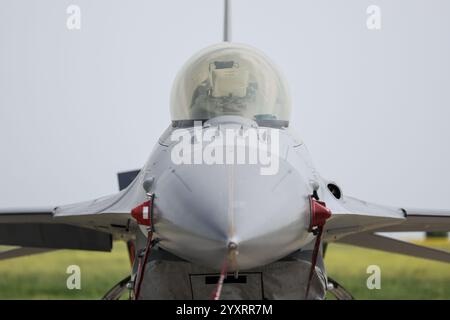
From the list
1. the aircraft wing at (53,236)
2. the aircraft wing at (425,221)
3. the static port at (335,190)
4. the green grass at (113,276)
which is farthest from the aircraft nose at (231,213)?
the green grass at (113,276)

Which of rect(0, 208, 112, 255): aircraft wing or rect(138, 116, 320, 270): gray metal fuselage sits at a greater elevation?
rect(138, 116, 320, 270): gray metal fuselage

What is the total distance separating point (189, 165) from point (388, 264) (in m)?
12.1

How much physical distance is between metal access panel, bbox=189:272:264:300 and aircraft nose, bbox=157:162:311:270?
704 mm

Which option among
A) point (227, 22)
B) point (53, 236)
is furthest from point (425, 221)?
point (227, 22)

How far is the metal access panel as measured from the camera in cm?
705

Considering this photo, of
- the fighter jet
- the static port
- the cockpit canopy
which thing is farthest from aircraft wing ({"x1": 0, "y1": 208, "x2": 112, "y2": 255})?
the static port

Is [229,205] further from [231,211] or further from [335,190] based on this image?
[335,190]

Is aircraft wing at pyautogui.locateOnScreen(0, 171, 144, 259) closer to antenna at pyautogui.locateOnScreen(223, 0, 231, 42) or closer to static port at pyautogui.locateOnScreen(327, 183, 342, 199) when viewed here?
static port at pyautogui.locateOnScreen(327, 183, 342, 199)

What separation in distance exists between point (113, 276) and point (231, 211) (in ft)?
34.8

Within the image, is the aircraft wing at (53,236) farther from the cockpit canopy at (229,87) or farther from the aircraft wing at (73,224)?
the cockpit canopy at (229,87)

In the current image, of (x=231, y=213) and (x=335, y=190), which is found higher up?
(x=231, y=213)

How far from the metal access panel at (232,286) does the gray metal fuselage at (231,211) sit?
673mm

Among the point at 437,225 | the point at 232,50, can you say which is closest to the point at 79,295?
the point at 437,225

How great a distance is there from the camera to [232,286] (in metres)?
7.06
